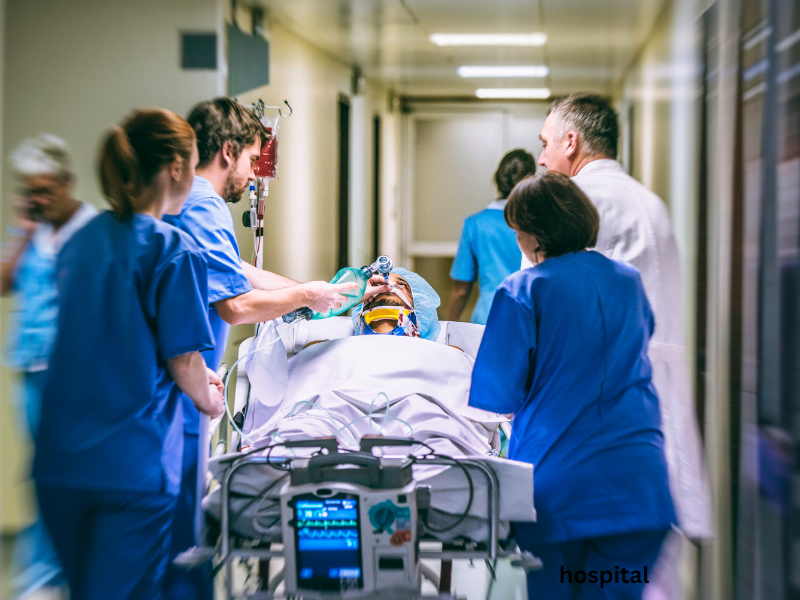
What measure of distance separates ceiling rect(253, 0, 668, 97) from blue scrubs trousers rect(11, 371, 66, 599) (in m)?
1.71

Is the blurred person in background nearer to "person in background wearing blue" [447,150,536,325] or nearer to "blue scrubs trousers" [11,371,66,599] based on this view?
"blue scrubs trousers" [11,371,66,599]

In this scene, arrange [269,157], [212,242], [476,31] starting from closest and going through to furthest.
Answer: [212,242] < [269,157] < [476,31]

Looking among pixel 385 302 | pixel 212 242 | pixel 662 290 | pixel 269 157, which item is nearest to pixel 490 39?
pixel 269 157

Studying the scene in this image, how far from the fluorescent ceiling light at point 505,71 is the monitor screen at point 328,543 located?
2.64 m

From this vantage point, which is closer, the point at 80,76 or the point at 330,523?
the point at 330,523

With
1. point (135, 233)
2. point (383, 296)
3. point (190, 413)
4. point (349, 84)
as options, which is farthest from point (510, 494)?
point (349, 84)

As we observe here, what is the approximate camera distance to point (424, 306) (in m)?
2.26

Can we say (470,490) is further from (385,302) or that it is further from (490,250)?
(490,250)

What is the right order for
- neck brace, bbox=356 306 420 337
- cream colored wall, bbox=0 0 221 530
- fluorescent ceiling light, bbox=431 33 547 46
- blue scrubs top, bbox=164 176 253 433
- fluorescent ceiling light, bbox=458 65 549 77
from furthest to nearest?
fluorescent ceiling light, bbox=458 65 549 77
fluorescent ceiling light, bbox=431 33 547 46
neck brace, bbox=356 306 420 337
cream colored wall, bbox=0 0 221 530
blue scrubs top, bbox=164 176 253 433

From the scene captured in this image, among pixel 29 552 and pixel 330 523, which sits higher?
pixel 330 523

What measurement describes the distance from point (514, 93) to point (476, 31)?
0.73m

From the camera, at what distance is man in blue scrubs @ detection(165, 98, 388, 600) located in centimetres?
131

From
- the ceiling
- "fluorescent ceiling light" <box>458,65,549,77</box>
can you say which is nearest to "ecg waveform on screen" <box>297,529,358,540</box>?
the ceiling

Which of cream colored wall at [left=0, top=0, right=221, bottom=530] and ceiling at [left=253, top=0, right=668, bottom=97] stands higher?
ceiling at [left=253, top=0, right=668, bottom=97]
